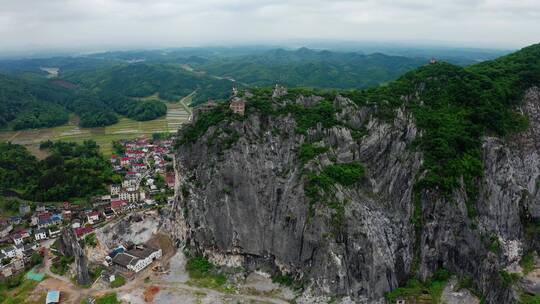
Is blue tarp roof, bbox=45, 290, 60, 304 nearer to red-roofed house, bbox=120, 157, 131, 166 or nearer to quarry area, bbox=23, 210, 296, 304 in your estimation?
quarry area, bbox=23, 210, 296, 304

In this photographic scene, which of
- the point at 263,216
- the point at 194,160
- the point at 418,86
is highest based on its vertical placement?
the point at 418,86

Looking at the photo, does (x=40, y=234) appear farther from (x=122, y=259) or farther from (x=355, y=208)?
(x=355, y=208)

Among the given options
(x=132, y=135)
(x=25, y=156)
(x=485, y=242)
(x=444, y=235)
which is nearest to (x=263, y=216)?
(x=444, y=235)

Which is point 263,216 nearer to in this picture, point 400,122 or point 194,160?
point 194,160

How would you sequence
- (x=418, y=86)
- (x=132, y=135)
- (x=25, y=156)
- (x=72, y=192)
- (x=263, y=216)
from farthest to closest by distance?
(x=132, y=135)
(x=25, y=156)
(x=72, y=192)
(x=418, y=86)
(x=263, y=216)

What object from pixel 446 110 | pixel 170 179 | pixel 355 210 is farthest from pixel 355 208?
pixel 170 179

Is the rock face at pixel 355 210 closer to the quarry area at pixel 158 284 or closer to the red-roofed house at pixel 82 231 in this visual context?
the quarry area at pixel 158 284

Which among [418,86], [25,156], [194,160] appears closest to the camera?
[194,160]

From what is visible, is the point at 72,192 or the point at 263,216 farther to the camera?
the point at 72,192
